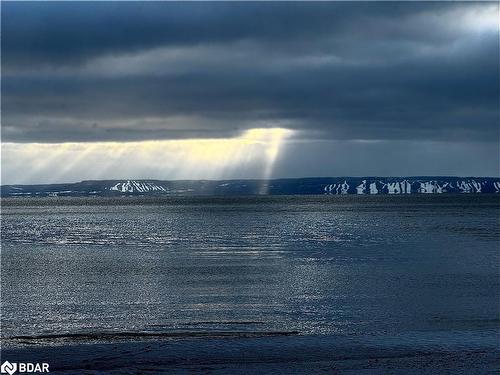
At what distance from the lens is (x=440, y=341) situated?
70.8ft

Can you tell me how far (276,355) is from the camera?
19562mm

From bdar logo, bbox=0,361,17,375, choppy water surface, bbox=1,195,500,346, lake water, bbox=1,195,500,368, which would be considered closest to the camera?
bdar logo, bbox=0,361,17,375

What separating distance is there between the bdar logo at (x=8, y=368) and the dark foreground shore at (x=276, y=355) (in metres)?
0.43

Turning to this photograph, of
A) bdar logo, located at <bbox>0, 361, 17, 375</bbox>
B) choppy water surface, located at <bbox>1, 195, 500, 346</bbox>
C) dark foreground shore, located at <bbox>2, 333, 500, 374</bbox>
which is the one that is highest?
dark foreground shore, located at <bbox>2, 333, 500, 374</bbox>

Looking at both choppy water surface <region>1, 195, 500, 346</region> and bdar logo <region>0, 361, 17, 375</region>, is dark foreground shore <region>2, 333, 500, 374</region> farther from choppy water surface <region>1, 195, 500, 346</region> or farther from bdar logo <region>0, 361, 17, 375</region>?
choppy water surface <region>1, 195, 500, 346</region>

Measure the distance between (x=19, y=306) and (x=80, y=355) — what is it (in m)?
11.7

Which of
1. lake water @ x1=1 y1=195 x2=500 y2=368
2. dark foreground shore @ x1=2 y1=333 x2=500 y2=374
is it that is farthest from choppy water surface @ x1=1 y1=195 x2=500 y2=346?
dark foreground shore @ x1=2 y1=333 x2=500 y2=374

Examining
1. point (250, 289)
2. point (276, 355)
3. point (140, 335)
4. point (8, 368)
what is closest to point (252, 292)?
point (250, 289)

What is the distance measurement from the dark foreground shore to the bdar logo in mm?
431

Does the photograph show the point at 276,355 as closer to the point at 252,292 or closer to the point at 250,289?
the point at 252,292

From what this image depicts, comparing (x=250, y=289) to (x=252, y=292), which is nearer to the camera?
(x=252, y=292)

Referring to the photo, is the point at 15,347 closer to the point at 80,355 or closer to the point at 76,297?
the point at 80,355

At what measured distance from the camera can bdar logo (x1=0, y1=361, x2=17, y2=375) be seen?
18234mm

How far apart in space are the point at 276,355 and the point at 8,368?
7472 millimetres
